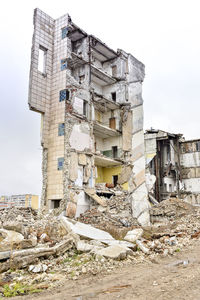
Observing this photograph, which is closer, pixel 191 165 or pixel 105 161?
pixel 105 161

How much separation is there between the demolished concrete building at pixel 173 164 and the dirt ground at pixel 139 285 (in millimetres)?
22593

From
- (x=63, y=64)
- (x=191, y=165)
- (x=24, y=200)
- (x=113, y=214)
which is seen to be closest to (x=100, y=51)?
(x=63, y=64)

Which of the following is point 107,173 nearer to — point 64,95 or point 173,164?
point 64,95

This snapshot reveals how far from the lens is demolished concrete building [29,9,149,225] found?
16922 mm

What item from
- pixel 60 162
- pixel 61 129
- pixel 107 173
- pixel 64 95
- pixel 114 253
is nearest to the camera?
pixel 114 253

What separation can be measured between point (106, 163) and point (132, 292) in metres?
16.2

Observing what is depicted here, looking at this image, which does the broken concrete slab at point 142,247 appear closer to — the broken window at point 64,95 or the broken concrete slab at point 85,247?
the broken concrete slab at point 85,247

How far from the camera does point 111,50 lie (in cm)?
2230

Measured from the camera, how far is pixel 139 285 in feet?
18.6

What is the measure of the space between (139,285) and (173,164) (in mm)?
26425

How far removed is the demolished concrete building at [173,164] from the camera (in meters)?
29.8

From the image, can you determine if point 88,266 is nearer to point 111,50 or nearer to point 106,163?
point 106,163

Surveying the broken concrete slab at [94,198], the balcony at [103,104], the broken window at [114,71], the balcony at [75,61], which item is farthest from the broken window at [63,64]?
the broken concrete slab at [94,198]

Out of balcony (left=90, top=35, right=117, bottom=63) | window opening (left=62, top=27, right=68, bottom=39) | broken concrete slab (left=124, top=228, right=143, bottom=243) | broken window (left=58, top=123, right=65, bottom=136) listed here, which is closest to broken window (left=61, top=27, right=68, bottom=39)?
window opening (left=62, top=27, right=68, bottom=39)
